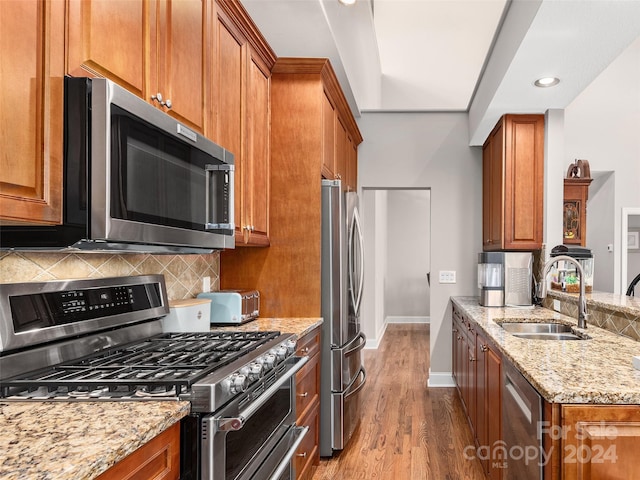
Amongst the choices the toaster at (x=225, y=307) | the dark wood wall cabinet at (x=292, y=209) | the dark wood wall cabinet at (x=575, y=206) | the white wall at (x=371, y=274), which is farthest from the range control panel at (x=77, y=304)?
the dark wood wall cabinet at (x=575, y=206)

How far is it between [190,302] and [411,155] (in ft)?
10.2

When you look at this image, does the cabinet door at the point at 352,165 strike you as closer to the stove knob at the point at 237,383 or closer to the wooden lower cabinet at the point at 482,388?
the wooden lower cabinet at the point at 482,388

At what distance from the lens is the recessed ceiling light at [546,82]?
2.99 meters

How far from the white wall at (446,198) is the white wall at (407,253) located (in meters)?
3.82

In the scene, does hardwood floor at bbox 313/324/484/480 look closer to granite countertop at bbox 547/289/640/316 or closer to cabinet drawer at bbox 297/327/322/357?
cabinet drawer at bbox 297/327/322/357

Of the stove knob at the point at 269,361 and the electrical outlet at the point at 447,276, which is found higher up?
the electrical outlet at the point at 447,276

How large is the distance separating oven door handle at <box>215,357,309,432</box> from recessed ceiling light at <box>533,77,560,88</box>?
2.27 meters

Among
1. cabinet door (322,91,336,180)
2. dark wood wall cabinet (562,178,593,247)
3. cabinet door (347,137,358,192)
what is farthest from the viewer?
dark wood wall cabinet (562,178,593,247)

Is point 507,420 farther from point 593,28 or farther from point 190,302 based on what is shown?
point 593,28

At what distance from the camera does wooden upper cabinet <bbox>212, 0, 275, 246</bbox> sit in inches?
89.7

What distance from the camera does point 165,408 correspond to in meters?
1.17

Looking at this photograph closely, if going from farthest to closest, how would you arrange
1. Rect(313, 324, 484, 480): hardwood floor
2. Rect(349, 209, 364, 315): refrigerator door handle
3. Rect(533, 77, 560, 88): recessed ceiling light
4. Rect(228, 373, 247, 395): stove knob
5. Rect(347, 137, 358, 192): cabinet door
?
Rect(347, 137, 358, 192): cabinet door, Rect(349, 209, 364, 315): refrigerator door handle, Rect(533, 77, 560, 88): recessed ceiling light, Rect(313, 324, 484, 480): hardwood floor, Rect(228, 373, 247, 395): stove knob

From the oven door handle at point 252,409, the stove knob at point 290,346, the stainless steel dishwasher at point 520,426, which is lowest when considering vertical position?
the stainless steel dishwasher at point 520,426

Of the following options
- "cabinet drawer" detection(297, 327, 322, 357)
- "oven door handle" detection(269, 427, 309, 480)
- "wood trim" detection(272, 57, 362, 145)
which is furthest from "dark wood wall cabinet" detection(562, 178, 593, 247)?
"oven door handle" detection(269, 427, 309, 480)
